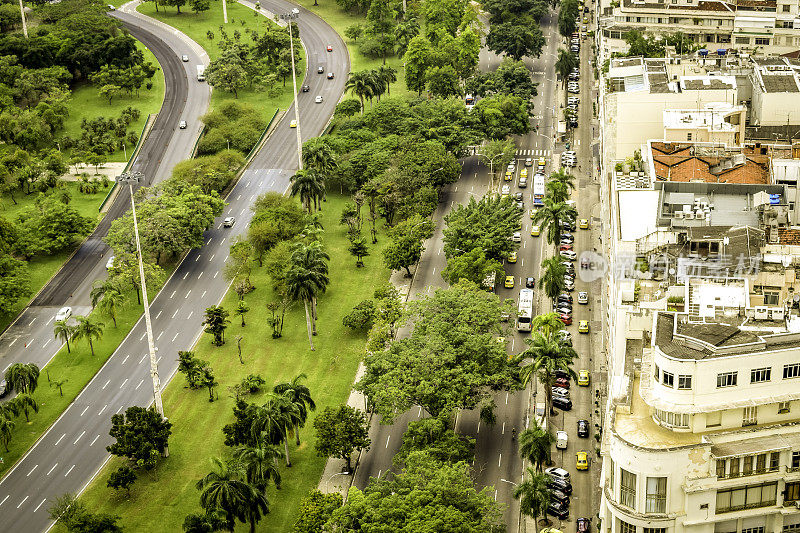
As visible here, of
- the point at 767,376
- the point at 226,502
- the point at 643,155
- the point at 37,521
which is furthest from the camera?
the point at 643,155

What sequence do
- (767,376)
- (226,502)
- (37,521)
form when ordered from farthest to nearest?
(37,521)
(226,502)
(767,376)

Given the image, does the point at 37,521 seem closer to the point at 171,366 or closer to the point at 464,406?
the point at 171,366

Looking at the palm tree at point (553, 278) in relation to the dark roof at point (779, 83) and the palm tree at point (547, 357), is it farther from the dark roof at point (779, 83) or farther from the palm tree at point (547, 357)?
the dark roof at point (779, 83)

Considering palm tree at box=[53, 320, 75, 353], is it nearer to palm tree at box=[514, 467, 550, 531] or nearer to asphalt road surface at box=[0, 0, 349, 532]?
asphalt road surface at box=[0, 0, 349, 532]

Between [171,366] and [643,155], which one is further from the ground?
[643,155]

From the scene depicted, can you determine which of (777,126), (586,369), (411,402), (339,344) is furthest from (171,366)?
(777,126)

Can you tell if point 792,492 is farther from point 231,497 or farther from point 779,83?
point 779,83
